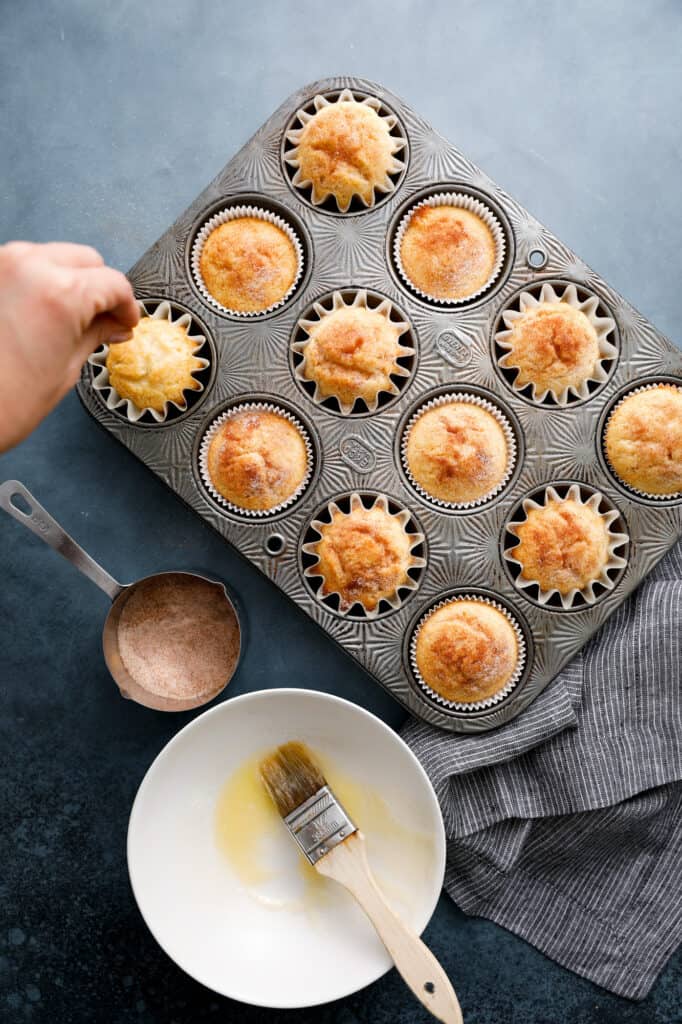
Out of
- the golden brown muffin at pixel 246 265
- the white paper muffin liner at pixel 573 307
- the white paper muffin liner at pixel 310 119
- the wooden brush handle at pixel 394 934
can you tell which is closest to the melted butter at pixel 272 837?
the wooden brush handle at pixel 394 934

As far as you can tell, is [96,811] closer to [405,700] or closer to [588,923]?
[405,700]

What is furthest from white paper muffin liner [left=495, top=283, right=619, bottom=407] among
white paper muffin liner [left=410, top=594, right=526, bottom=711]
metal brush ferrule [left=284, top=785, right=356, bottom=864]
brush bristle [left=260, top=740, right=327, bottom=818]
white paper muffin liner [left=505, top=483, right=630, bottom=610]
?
metal brush ferrule [left=284, top=785, right=356, bottom=864]

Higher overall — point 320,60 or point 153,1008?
point 320,60

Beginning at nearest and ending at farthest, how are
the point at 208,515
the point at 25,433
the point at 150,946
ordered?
the point at 25,433 → the point at 208,515 → the point at 150,946

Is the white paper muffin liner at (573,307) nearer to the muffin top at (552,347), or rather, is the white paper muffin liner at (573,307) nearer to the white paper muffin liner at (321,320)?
the muffin top at (552,347)

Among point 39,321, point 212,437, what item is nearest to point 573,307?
point 212,437

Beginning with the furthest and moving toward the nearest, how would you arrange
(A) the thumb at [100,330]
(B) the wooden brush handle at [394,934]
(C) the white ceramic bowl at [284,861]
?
1. (C) the white ceramic bowl at [284,861]
2. (B) the wooden brush handle at [394,934]
3. (A) the thumb at [100,330]

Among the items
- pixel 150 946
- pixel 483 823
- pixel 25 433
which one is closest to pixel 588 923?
pixel 483 823
